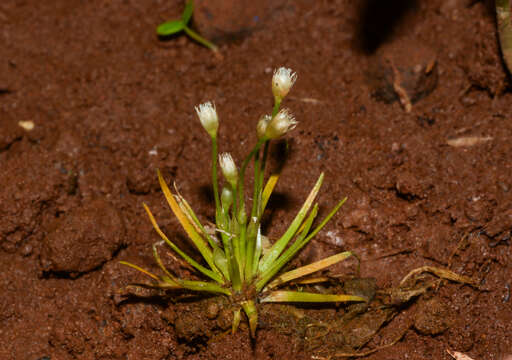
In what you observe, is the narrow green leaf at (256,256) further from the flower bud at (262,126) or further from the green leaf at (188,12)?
the green leaf at (188,12)

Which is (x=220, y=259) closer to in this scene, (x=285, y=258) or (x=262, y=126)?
(x=285, y=258)

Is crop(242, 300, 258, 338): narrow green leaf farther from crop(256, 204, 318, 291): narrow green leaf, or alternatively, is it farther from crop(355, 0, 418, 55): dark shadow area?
crop(355, 0, 418, 55): dark shadow area

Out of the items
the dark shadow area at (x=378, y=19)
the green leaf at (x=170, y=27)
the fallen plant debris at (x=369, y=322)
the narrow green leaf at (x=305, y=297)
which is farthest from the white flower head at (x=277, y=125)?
the green leaf at (x=170, y=27)

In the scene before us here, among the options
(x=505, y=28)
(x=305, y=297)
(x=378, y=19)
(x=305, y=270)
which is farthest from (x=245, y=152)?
(x=505, y=28)

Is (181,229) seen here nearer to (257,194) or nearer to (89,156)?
(257,194)

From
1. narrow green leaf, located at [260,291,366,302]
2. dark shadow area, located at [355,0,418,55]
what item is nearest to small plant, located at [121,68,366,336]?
narrow green leaf, located at [260,291,366,302]
